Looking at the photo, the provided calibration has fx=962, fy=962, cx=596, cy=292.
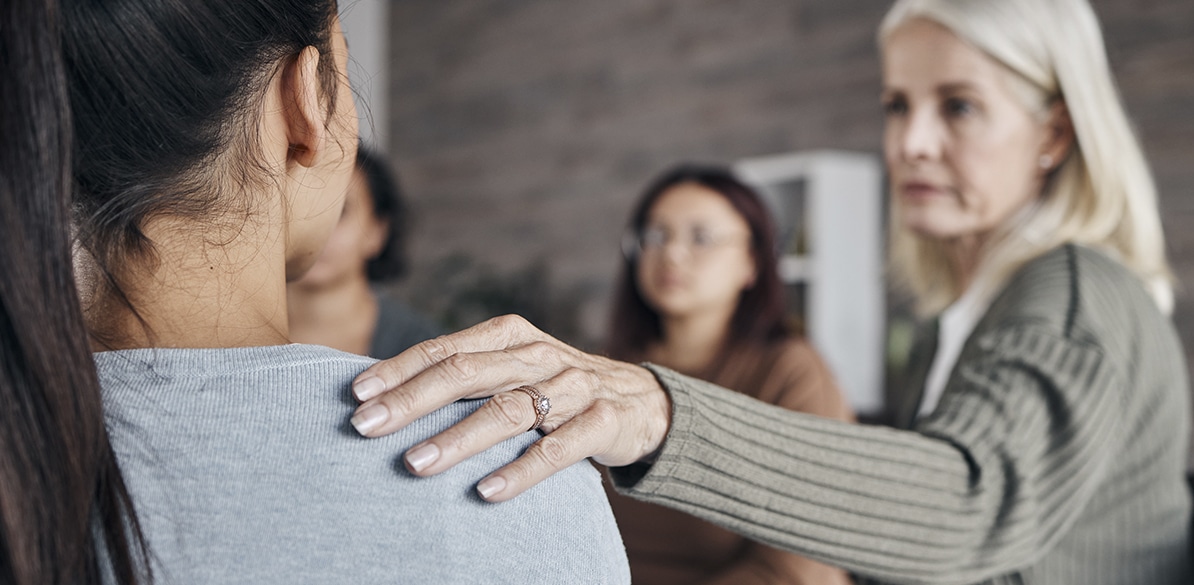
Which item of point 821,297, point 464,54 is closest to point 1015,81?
point 821,297

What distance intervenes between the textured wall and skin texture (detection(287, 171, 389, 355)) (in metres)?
1.82

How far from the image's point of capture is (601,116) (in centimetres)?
449

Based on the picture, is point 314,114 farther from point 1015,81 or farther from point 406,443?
point 1015,81

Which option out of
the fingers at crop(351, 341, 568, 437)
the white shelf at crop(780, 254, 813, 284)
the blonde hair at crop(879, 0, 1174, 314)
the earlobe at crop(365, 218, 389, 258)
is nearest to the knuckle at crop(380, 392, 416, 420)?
the fingers at crop(351, 341, 568, 437)

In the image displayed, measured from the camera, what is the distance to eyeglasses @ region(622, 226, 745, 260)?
2.50 metres

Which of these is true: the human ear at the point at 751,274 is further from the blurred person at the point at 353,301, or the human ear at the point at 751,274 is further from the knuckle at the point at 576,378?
the knuckle at the point at 576,378

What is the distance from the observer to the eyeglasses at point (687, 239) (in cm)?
250

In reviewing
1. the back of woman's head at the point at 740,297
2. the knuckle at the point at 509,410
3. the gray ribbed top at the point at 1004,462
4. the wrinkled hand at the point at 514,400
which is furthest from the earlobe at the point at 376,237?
the knuckle at the point at 509,410

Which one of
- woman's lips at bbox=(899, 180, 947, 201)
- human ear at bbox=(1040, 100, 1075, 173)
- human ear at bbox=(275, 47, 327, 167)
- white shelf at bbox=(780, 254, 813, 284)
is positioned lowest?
white shelf at bbox=(780, 254, 813, 284)

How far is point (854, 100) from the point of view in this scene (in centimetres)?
342

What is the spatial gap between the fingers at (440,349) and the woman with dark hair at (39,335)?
0.15 meters

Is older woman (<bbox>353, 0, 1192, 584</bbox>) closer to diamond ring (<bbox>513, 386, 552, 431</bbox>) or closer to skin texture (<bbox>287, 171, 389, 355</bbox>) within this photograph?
diamond ring (<bbox>513, 386, 552, 431</bbox>)

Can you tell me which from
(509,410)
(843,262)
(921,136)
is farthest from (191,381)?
(843,262)

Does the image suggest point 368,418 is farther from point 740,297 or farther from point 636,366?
point 740,297
